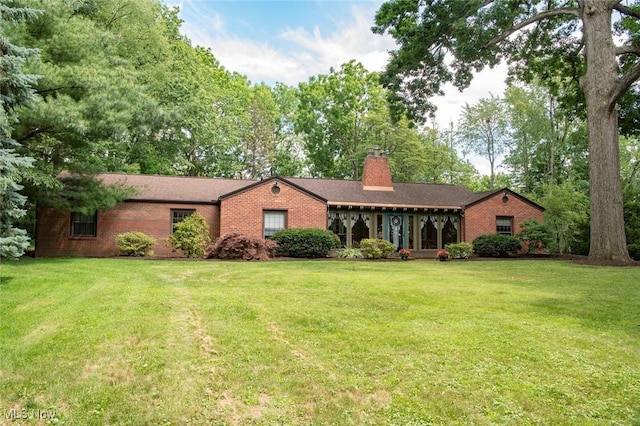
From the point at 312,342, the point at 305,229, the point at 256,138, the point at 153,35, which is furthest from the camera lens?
the point at 256,138

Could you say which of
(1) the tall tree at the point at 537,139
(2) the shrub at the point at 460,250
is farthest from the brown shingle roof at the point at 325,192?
(1) the tall tree at the point at 537,139

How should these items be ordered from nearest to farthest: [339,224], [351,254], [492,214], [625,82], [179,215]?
[625,82]
[351,254]
[179,215]
[339,224]
[492,214]

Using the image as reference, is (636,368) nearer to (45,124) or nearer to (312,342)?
(312,342)

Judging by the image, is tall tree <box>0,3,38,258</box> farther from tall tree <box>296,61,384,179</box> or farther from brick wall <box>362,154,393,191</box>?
tall tree <box>296,61,384,179</box>

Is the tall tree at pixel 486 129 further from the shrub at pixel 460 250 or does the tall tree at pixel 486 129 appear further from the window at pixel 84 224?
the window at pixel 84 224

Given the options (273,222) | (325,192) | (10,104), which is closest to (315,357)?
(10,104)

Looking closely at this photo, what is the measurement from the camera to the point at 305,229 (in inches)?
696

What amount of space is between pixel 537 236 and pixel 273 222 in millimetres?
12748

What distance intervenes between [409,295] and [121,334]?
4935 mm

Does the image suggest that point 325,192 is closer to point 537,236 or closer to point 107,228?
point 107,228

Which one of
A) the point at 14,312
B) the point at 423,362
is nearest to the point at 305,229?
the point at 14,312

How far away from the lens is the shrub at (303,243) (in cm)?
1709

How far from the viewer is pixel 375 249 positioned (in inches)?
688

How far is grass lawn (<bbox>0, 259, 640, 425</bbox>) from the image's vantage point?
11.0 ft
